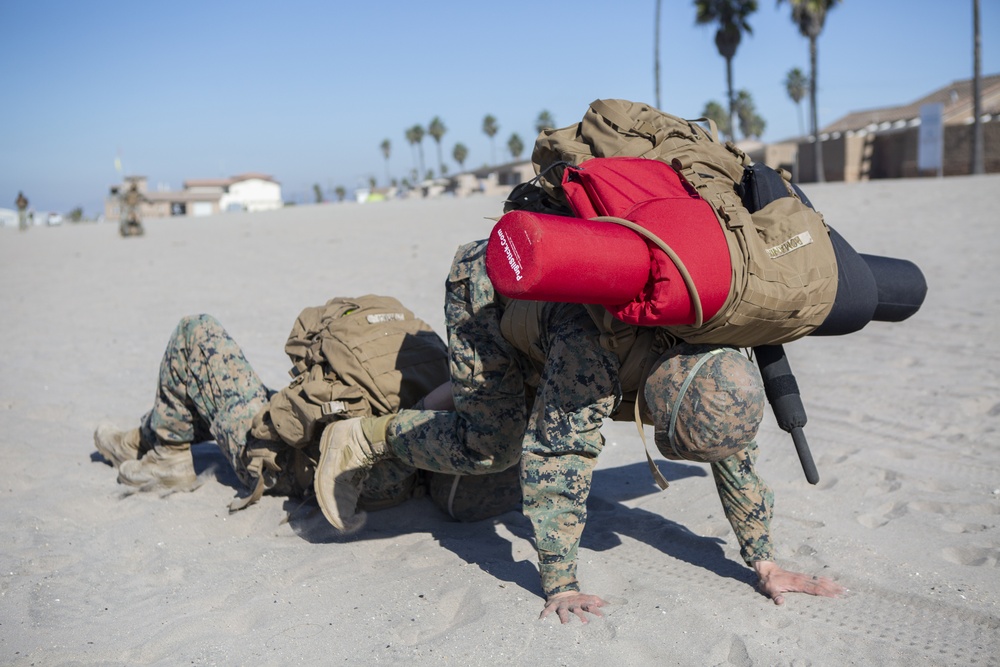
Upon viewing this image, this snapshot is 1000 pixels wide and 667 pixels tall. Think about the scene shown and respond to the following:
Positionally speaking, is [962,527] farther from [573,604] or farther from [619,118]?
[619,118]

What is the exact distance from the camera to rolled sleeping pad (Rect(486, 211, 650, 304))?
236 centimetres

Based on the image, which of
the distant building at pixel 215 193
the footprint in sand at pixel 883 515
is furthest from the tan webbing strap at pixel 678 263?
the distant building at pixel 215 193

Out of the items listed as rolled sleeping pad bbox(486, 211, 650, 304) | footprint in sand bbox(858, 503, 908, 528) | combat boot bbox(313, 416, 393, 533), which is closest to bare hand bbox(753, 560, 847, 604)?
footprint in sand bbox(858, 503, 908, 528)

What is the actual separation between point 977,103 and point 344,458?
24.8 metres

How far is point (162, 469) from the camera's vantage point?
4.42 metres

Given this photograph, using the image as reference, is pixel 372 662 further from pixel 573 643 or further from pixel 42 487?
pixel 42 487

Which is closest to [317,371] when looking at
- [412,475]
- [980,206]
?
[412,475]

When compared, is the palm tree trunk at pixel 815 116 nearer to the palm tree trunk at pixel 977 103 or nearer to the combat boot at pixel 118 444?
the palm tree trunk at pixel 977 103

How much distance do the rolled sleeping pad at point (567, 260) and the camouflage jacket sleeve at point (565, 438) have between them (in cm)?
40

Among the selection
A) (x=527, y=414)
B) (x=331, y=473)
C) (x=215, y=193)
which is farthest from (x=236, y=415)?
(x=215, y=193)

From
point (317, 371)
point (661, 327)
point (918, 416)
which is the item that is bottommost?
point (918, 416)

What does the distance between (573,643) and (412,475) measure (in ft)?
4.87

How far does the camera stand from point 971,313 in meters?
7.69

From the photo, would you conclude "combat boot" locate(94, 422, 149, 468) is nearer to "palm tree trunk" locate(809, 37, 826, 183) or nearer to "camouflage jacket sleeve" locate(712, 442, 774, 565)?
"camouflage jacket sleeve" locate(712, 442, 774, 565)
